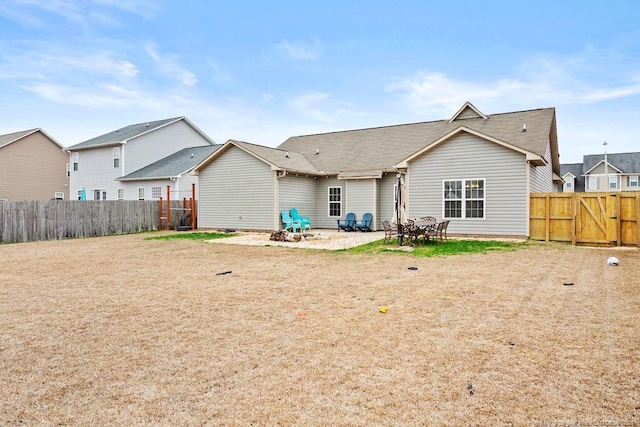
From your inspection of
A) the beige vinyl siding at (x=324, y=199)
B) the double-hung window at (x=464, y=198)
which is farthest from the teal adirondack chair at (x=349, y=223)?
the double-hung window at (x=464, y=198)

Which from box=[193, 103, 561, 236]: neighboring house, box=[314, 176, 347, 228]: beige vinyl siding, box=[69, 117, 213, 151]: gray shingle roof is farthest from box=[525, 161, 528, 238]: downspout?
box=[69, 117, 213, 151]: gray shingle roof

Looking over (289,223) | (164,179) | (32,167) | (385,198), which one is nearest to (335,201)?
(385,198)

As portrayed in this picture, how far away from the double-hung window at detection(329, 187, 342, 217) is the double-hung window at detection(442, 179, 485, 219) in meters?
6.34

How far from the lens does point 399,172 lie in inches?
634

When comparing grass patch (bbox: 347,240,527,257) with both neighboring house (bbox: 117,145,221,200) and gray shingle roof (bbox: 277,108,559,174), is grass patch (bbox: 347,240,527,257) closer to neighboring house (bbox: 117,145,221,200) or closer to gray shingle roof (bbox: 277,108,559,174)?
gray shingle roof (bbox: 277,108,559,174)

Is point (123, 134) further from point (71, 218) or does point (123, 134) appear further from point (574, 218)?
point (574, 218)

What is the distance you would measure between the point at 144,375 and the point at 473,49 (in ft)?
59.3

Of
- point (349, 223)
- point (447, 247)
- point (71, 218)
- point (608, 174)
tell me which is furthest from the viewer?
point (608, 174)

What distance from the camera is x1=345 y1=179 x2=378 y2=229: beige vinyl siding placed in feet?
65.6

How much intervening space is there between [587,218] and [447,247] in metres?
5.21

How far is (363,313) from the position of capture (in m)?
5.51

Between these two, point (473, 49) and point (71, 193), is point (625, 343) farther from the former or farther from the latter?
point (71, 193)

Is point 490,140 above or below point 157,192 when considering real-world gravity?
above

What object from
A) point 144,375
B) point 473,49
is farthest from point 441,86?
point 144,375
